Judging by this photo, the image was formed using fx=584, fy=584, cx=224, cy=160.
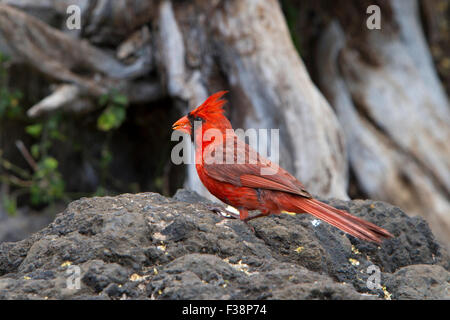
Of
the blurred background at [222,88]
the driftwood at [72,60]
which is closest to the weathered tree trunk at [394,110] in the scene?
the blurred background at [222,88]

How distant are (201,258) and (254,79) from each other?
3797 mm

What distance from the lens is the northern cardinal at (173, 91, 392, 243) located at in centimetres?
308

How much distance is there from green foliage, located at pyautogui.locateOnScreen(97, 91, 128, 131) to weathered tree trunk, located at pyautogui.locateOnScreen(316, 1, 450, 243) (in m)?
2.64

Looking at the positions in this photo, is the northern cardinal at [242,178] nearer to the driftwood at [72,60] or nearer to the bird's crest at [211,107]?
the bird's crest at [211,107]

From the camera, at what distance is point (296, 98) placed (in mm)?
5965

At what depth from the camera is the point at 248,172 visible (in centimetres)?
327

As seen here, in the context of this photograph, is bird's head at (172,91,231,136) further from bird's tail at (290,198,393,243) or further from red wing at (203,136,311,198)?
bird's tail at (290,198,393,243)

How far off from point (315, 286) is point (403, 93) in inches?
215

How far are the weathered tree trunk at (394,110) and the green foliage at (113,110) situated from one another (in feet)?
8.68

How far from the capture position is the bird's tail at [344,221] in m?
2.74
